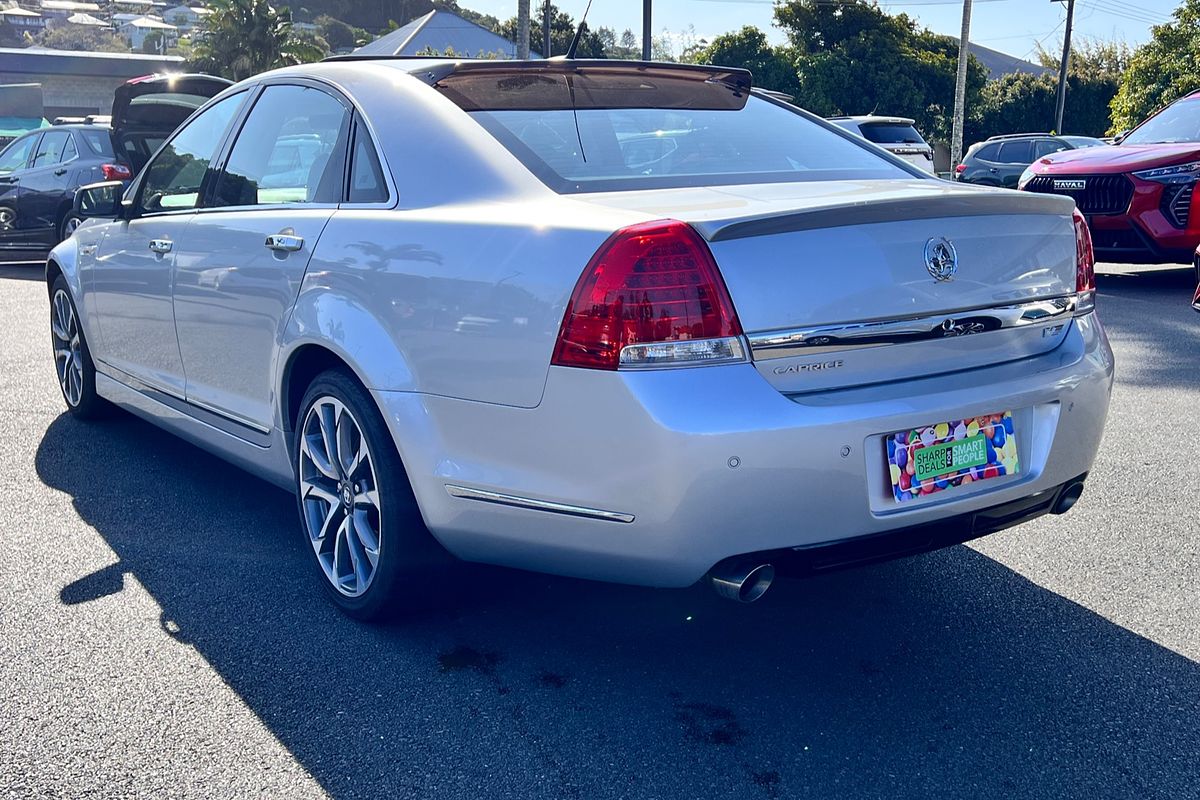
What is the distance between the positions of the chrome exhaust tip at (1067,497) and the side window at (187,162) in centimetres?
307

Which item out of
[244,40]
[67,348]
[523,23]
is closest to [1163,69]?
[523,23]

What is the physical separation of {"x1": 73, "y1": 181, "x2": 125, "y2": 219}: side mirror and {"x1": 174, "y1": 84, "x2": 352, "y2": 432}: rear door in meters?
0.89

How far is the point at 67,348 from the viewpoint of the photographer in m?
5.76

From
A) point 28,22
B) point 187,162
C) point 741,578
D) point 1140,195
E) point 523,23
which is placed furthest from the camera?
point 28,22

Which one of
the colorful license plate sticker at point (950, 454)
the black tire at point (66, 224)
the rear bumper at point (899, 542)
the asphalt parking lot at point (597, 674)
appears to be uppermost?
the colorful license plate sticker at point (950, 454)

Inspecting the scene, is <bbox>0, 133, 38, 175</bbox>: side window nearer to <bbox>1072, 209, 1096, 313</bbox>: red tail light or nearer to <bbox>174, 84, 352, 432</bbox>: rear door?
<bbox>174, 84, 352, 432</bbox>: rear door

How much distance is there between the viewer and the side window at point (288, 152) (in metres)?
3.63

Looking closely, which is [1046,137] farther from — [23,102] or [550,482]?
[23,102]

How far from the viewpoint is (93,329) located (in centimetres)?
521

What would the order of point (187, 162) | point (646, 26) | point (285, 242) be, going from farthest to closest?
point (646, 26)
point (187, 162)
point (285, 242)

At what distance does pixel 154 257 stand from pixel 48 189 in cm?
977

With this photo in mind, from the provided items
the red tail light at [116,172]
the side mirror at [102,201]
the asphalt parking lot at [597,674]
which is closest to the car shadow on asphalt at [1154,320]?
the asphalt parking lot at [597,674]

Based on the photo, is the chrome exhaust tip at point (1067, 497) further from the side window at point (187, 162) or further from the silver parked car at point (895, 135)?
the silver parked car at point (895, 135)

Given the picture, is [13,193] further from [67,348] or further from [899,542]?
[899,542]
